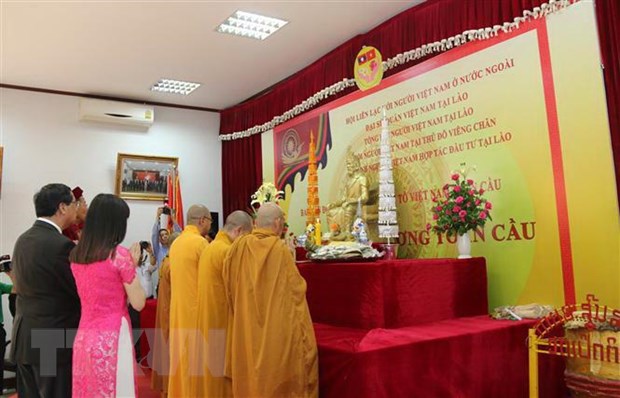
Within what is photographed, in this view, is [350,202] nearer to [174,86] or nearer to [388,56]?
[388,56]

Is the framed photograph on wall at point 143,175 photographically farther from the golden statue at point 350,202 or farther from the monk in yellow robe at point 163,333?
the golden statue at point 350,202

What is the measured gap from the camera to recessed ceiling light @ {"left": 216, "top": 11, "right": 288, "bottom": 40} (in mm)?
4639

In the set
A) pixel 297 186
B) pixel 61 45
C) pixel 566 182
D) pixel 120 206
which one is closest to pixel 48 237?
pixel 120 206

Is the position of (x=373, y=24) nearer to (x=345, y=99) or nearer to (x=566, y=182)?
(x=345, y=99)

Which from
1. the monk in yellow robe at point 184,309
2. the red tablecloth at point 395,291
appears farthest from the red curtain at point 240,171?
the red tablecloth at point 395,291

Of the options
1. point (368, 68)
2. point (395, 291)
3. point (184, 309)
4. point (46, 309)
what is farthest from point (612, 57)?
point (46, 309)

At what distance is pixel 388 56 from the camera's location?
4.65 metres

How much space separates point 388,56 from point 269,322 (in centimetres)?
296

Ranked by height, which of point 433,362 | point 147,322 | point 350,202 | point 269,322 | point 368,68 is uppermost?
point 368,68

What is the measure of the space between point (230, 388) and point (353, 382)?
102 cm

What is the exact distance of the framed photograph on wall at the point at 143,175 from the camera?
22.0ft

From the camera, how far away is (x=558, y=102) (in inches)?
132

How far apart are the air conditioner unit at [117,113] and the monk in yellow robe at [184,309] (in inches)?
144

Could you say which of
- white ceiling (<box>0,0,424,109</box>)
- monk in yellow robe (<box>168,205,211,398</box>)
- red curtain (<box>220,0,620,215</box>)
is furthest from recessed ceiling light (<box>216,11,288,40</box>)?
monk in yellow robe (<box>168,205,211,398</box>)
